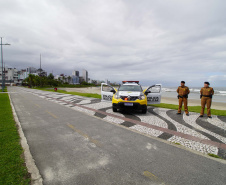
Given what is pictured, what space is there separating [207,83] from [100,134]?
6.20 m

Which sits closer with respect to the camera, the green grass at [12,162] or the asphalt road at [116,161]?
the green grass at [12,162]

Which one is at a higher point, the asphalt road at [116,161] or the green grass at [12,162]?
the green grass at [12,162]

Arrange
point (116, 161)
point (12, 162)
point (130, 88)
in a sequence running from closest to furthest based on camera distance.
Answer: point (12, 162) < point (116, 161) < point (130, 88)

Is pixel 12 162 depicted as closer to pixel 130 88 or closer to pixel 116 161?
pixel 116 161

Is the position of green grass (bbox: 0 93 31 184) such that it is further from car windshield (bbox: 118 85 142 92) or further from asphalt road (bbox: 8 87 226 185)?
car windshield (bbox: 118 85 142 92)

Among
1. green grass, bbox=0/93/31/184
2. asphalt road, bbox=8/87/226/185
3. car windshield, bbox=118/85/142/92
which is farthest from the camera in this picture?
car windshield, bbox=118/85/142/92

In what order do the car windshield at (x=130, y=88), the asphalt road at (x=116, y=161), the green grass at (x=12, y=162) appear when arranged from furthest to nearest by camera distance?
the car windshield at (x=130, y=88) < the asphalt road at (x=116, y=161) < the green grass at (x=12, y=162)

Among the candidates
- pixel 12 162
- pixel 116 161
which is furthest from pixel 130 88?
pixel 12 162

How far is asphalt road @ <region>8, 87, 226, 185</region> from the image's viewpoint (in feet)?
7.86

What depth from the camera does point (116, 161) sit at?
2.92 metres

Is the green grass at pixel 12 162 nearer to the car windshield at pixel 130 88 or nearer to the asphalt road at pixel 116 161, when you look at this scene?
the asphalt road at pixel 116 161

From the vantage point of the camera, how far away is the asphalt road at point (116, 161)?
2395 mm

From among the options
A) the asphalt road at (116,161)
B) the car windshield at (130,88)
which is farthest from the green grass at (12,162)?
the car windshield at (130,88)

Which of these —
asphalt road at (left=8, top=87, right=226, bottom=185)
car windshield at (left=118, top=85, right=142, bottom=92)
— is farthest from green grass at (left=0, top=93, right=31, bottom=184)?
car windshield at (left=118, top=85, right=142, bottom=92)
